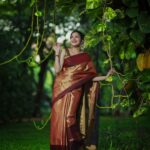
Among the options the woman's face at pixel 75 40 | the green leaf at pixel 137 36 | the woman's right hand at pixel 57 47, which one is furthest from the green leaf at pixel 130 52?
the woman's face at pixel 75 40

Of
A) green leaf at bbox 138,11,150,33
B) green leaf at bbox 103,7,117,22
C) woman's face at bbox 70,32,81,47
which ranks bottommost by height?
woman's face at bbox 70,32,81,47

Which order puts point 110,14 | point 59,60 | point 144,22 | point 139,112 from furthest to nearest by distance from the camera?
point 59,60 → point 139,112 → point 144,22 → point 110,14

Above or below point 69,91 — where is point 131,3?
above

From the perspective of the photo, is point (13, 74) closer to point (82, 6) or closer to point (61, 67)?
point (61, 67)

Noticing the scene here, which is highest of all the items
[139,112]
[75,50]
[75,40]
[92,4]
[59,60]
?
[92,4]

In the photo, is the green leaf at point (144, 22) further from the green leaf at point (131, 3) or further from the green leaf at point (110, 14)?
the green leaf at point (110, 14)

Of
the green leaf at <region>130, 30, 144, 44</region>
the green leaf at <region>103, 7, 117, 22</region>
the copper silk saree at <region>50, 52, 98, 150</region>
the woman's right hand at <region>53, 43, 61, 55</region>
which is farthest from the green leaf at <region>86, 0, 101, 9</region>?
the copper silk saree at <region>50, 52, 98, 150</region>

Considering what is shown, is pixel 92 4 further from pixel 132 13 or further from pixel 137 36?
pixel 137 36

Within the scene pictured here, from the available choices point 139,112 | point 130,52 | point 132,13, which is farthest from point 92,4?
point 139,112

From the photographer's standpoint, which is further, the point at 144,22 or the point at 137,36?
the point at 137,36

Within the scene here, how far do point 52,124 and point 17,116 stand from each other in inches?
555

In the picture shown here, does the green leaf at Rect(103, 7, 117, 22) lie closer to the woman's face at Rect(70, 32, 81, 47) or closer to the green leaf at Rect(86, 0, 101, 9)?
the green leaf at Rect(86, 0, 101, 9)

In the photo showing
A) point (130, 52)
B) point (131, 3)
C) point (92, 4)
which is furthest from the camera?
point (130, 52)

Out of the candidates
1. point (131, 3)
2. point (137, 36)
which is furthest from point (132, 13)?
point (137, 36)
